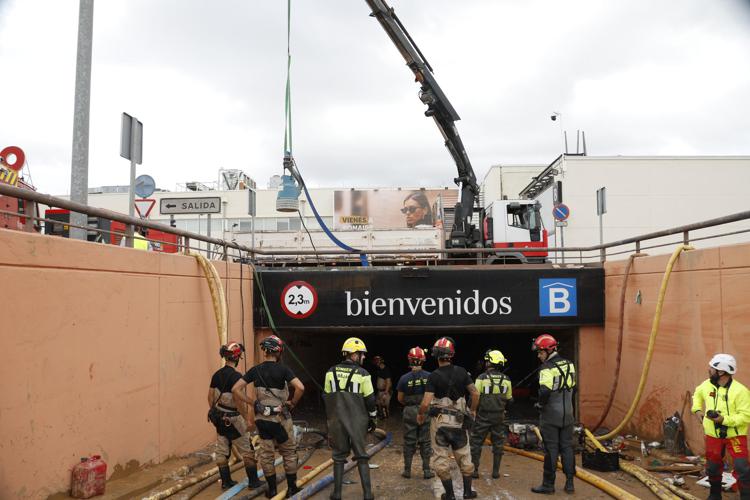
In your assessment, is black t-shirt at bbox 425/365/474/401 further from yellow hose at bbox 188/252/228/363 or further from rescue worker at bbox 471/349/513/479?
yellow hose at bbox 188/252/228/363

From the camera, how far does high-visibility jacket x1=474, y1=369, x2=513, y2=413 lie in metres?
8.59

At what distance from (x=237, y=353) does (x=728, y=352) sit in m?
6.47

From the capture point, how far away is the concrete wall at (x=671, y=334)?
748 centimetres

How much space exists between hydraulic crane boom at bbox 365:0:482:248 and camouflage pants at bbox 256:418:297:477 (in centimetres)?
1017

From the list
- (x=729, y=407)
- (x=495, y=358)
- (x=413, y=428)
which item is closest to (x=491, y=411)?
(x=495, y=358)

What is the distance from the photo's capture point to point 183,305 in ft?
28.9

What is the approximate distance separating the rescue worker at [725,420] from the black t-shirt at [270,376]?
4.68 m

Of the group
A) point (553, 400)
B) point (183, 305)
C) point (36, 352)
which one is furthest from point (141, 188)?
point (553, 400)

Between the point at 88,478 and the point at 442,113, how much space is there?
12665 mm

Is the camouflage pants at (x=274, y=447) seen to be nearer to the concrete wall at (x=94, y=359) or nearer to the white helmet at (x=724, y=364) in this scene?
the concrete wall at (x=94, y=359)

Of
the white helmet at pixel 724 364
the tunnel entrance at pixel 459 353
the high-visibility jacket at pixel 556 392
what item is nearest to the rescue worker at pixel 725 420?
the white helmet at pixel 724 364

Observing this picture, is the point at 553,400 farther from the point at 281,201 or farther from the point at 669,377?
the point at 281,201

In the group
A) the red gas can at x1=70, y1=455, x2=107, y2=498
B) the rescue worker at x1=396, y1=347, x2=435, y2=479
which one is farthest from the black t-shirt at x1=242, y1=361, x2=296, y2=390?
the rescue worker at x1=396, y1=347, x2=435, y2=479

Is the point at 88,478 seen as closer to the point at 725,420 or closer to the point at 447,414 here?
the point at 447,414
